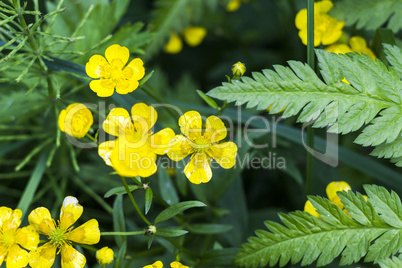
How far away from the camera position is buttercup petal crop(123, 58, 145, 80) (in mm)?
1089

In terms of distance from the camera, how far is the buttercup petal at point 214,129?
102cm

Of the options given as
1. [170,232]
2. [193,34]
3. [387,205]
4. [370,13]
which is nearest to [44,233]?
[170,232]

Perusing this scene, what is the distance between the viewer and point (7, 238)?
0.98 metres

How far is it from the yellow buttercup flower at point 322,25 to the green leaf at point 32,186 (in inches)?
40.3

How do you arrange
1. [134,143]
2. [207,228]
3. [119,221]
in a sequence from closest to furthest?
[134,143] < [119,221] < [207,228]

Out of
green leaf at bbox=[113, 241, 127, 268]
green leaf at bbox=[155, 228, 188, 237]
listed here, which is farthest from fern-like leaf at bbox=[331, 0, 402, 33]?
green leaf at bbox=[113, 241, 127, 268]

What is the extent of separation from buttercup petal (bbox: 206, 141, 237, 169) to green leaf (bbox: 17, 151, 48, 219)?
2.29ft

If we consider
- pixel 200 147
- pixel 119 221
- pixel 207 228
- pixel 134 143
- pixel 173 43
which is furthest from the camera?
pixel 173 43

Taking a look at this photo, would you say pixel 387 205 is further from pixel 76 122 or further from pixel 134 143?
pixel 76 122

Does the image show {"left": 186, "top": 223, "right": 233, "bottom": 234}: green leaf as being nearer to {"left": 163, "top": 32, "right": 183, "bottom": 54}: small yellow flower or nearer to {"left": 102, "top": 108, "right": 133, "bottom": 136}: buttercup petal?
{"left": 102, "top": 108, "right": 133, "bottom": 136}: buttercup petal

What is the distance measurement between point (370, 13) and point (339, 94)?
46cm

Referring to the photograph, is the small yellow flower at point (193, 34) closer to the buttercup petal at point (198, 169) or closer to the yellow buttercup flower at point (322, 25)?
the yellow buttercup flower at point (322, 25)

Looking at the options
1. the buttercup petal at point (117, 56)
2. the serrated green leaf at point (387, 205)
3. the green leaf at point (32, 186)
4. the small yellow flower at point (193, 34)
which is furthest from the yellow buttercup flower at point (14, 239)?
the small yellow flower at point (193, 34)

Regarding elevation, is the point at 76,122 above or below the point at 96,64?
below
